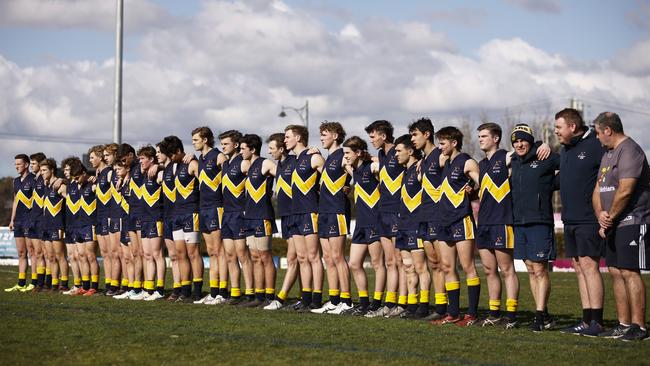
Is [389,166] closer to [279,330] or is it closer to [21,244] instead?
[279,330]

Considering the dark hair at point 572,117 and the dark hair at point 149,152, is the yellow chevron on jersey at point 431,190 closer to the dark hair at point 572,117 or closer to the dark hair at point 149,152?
the dark hair at point 572,117

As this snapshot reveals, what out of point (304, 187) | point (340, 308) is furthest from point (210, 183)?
point (340, 308)

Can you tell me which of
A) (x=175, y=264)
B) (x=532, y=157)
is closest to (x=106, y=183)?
(x=175, y=264)

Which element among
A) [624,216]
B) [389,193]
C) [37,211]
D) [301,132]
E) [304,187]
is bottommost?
[624,216]

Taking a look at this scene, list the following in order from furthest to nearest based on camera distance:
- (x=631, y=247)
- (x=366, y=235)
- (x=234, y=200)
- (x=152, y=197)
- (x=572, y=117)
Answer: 1. (x=152, y=197)
2. (x=234, y=200)
3. (x=366, y=235)
4. (x=572, y=117)
5. (x=631, y=247)

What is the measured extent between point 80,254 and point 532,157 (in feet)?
31.1

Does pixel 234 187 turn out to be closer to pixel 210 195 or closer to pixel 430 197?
pixel 210 195

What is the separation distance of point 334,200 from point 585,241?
3937 millimetres

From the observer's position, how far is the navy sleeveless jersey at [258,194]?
14.2 metres

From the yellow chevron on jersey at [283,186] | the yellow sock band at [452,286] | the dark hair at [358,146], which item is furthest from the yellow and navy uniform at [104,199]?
the yellow sock band at [452,286]

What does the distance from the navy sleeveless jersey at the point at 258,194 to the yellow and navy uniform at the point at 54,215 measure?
5212 millimetres

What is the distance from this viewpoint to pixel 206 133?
15242 millimetres

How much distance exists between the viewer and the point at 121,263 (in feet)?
55.5

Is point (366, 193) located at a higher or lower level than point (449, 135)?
lower
